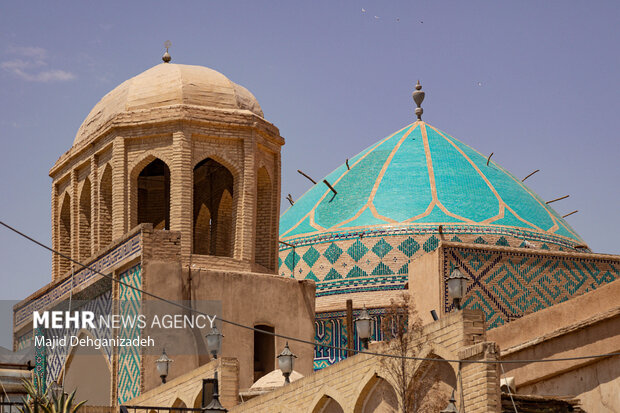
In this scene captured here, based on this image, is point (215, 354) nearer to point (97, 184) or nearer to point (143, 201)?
point (97, 184)

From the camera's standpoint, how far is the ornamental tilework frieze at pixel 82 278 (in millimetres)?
14664

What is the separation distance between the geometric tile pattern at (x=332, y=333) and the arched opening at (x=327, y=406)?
831cm

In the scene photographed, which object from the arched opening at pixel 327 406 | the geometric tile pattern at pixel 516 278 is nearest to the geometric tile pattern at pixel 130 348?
the arched opening at pixel 327 406

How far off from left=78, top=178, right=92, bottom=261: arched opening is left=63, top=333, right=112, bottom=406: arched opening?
5.09 ft

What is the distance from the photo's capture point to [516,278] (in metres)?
17.4

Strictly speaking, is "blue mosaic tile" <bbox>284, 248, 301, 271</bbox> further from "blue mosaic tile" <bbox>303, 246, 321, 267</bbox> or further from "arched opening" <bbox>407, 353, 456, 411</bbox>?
"arched opening" <bbox>407, 353, 456, 411</bbox>

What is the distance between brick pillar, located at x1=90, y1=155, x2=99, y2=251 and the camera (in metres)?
16.0

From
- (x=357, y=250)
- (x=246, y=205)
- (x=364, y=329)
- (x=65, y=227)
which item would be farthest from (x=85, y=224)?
(x=364, y=329)

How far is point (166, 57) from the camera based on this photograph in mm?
17391

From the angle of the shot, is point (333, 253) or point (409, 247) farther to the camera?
point (333, 253)

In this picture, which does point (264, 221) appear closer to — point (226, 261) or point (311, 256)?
point (226, 261)

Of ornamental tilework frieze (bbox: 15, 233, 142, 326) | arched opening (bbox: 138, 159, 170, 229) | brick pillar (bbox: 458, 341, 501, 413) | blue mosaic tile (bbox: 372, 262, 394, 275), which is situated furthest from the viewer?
blue mosaic tile (bbox: 372, 262, 394, 275)

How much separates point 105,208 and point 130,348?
100.0 inches

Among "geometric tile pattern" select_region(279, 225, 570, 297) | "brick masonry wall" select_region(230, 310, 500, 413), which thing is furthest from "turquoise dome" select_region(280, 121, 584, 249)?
"brick masonry wall" select_region(230, 310, 500, 413)
